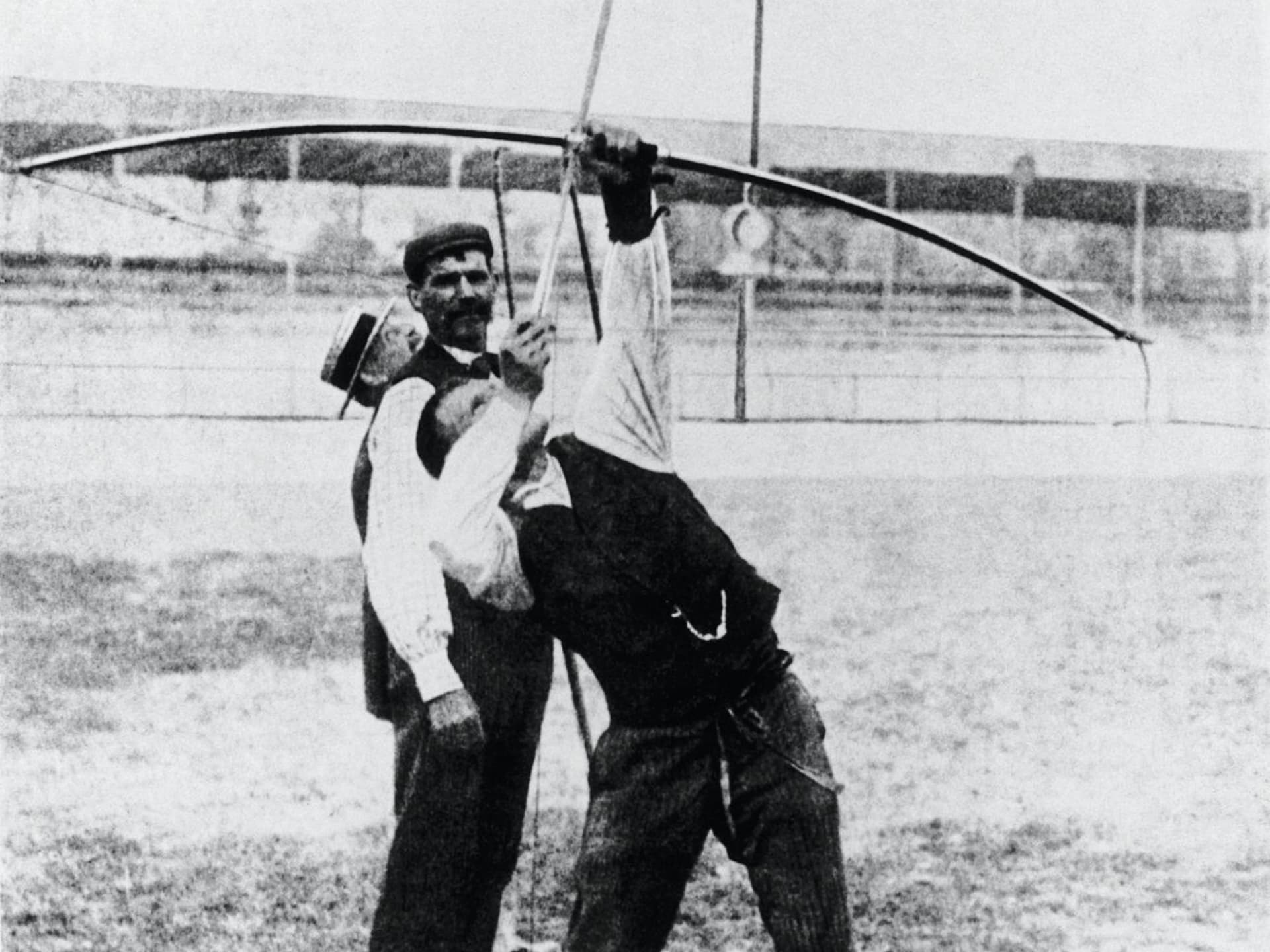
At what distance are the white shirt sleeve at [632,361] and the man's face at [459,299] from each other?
1.54 feet

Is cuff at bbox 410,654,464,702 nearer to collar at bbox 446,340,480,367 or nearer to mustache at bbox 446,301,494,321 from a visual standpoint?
collar at bbox 446,340,480,367

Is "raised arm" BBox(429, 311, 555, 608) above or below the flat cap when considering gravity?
below

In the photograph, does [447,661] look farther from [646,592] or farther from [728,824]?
[728,824]

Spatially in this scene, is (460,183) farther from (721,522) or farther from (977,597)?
(977,597)

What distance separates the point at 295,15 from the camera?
4.09 m

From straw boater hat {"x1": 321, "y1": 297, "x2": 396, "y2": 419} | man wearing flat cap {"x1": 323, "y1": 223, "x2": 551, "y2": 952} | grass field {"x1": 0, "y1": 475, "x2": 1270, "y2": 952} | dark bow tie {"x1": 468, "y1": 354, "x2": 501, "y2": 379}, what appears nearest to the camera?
man wearing flat cap {"x1": 323, "y1": 223, "x2": 551, "y2": 952}

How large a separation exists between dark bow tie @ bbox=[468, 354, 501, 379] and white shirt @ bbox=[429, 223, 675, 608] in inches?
11.3

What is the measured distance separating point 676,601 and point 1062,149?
151 inches

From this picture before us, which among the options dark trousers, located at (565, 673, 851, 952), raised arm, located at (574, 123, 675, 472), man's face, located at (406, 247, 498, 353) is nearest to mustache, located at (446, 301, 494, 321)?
man's face, located at (406, 247, 498, 353)

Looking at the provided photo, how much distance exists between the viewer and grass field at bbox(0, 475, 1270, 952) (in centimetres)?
410

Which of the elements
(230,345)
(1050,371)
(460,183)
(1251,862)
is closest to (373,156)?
Result: (460,183)

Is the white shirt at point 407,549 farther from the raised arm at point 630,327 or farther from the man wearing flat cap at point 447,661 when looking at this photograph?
the raised arm at point 630,327

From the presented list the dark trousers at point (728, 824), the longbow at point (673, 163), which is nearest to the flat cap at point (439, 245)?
the longbow at point (673, 163)

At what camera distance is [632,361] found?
2.91 metres
